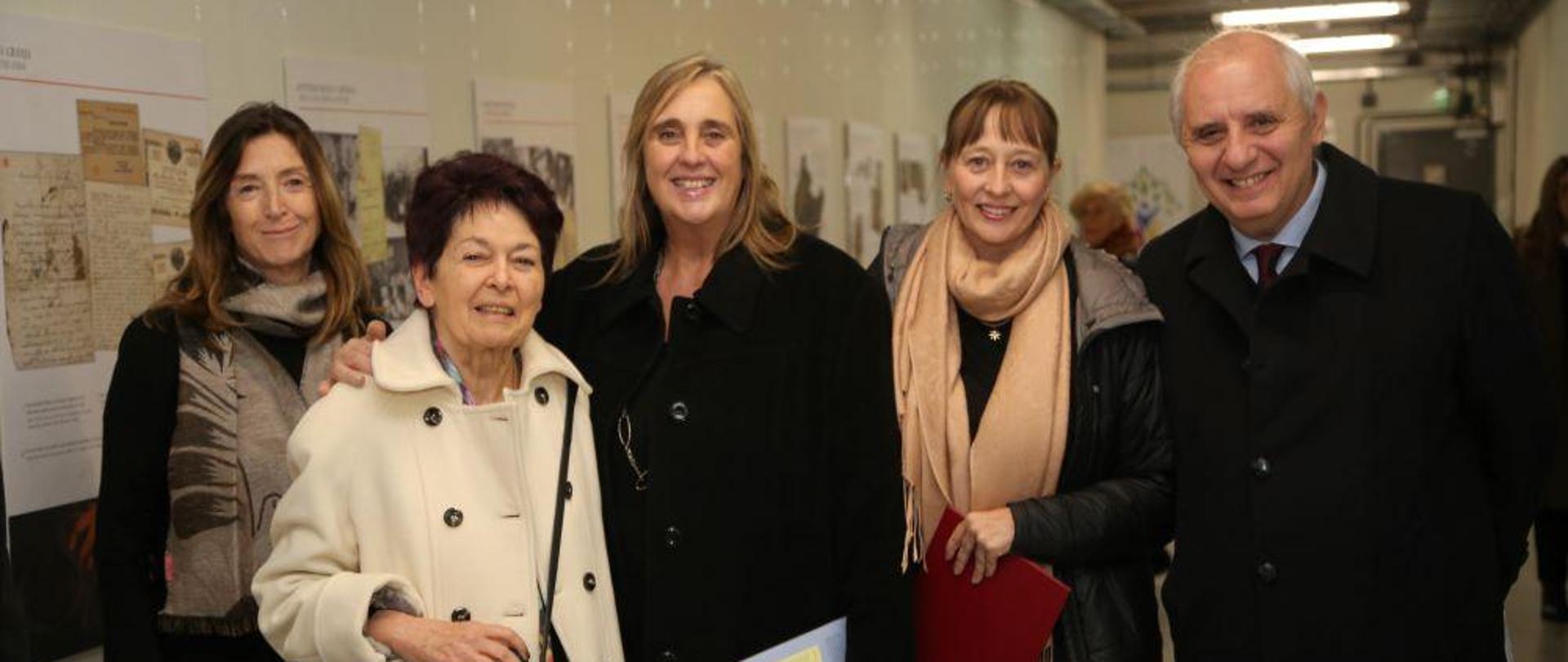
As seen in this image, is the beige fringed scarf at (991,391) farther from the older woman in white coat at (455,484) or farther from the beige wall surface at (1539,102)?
the beige wall surface at (1539,102)

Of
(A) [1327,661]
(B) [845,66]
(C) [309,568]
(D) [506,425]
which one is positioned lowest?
(A) [1327,661]

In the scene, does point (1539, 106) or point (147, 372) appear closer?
point (147, 372)

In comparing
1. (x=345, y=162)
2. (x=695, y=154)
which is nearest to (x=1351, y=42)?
(x=345, y=162)

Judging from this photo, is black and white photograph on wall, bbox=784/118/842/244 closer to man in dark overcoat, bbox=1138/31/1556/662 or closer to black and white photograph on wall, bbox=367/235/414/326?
black and white photograph on wall, bbox=367/235/414/326

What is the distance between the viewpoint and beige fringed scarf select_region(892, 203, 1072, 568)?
242 cm

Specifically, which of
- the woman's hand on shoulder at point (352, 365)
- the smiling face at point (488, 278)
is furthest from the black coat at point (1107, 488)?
the woman's hand on shoulder at point (352, 365)

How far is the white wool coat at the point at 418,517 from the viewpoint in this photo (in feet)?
6.31

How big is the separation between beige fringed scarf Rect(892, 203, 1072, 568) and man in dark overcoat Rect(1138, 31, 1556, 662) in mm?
221

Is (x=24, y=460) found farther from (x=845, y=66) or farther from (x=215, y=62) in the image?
(x=845, y=66)

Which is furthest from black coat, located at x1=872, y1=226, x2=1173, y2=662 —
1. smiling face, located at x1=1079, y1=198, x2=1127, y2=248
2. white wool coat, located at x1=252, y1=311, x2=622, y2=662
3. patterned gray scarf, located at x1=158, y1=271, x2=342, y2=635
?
smiling face, located at x1=1079, y1=198, x2=1127, y2=248

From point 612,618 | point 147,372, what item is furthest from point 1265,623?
point 147,372

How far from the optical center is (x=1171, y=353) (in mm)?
2416

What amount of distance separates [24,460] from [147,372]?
19.1 inches

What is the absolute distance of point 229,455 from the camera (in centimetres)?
239
